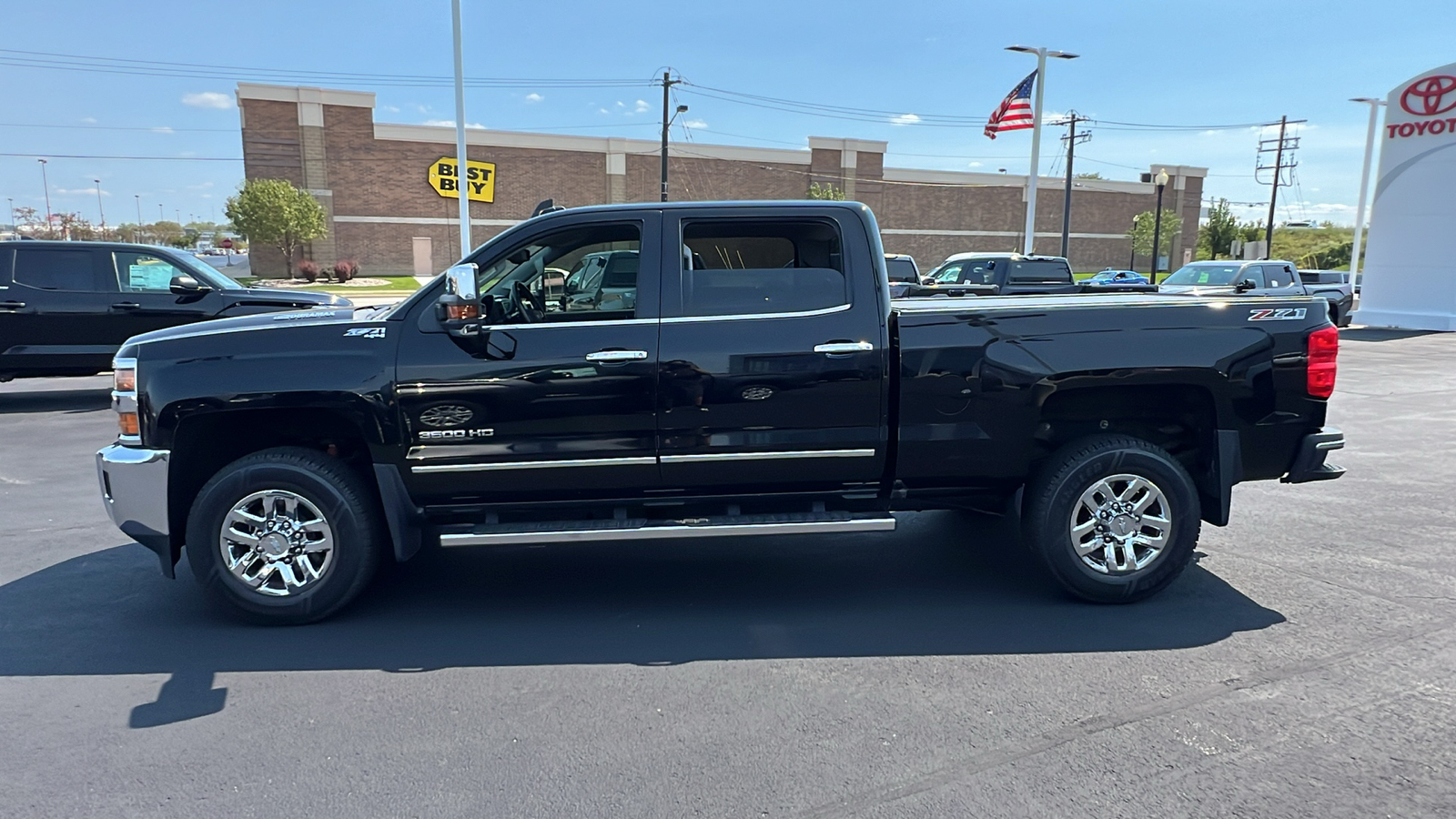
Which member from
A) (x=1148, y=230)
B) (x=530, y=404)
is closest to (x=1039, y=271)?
(x=530, y=404)

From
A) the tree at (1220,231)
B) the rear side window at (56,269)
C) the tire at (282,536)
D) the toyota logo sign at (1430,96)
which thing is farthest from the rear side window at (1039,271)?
the tree at (1220,231)

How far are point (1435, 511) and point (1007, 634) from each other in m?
4.23

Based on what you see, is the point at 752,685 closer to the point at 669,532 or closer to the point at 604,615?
the point at 669,532

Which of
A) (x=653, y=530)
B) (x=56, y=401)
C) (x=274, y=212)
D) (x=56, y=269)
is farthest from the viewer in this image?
(x=274, y=212)

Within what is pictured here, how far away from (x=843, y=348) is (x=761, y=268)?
63 centimetres

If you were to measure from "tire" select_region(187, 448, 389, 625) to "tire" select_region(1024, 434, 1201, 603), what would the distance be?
3.43 m

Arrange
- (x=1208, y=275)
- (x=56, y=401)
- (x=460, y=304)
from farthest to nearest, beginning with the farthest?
1. (x=1208, y=275)
2. (x=56, y=401)
3. (x=460, y=304)

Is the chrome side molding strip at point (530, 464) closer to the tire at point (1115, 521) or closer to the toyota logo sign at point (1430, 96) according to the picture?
the tire at point (1115, 521)

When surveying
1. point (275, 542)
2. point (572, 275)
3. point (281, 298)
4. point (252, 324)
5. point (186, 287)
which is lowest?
point (275, 542)

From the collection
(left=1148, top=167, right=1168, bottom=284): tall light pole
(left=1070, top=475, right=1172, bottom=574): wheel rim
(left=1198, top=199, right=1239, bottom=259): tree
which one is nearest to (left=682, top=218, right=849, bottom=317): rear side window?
(left=1070, top=475, right=1172, bottom=574): wheel rim

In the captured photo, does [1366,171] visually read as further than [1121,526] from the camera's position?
Yes

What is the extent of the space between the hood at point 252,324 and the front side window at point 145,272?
7575 mm

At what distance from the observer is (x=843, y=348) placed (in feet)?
15.0

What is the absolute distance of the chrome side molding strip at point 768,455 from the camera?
459cm
